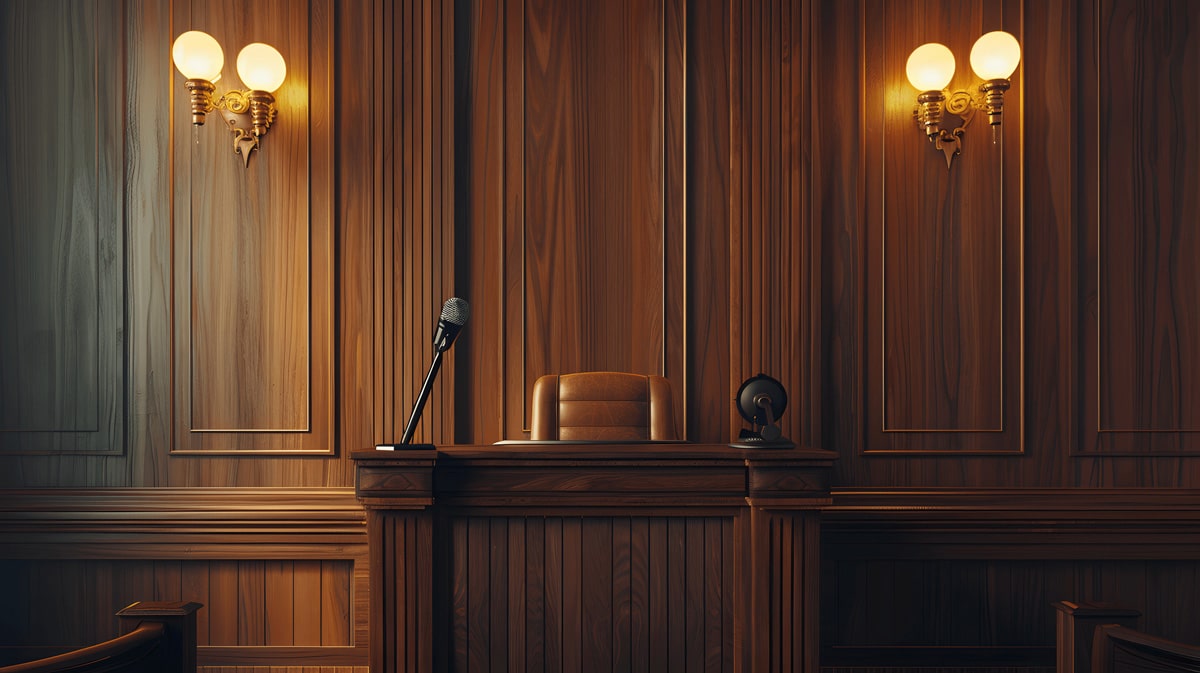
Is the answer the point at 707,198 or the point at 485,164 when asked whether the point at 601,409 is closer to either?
the point at 707,198

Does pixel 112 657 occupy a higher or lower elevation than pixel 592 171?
lower

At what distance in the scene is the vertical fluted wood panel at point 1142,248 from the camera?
340cm

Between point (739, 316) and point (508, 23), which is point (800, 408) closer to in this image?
point (739, 316)

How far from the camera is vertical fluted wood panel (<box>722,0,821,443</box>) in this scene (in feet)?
11.1

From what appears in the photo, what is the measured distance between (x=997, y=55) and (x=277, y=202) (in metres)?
3.11

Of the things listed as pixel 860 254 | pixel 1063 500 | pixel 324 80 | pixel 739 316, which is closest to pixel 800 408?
pixel 739 316

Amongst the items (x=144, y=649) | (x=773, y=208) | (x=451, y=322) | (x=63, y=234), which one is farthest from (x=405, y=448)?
(x=63, y=234)

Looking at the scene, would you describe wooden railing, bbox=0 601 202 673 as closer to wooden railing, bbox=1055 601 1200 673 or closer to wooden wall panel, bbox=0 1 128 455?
wooden wall panel, bbox=0 1 128 455

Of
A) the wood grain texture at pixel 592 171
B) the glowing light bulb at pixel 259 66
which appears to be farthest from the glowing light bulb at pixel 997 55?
the glowing light bulb at pixel 259 66

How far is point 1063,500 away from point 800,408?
1184 millimetres

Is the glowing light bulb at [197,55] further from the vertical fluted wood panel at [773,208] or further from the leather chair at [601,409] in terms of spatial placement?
the vertical fluted wood panel at [773,208]

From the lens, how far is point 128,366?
3402 millimetres

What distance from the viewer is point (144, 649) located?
159cm

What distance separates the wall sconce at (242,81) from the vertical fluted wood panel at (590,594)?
2.06 m
